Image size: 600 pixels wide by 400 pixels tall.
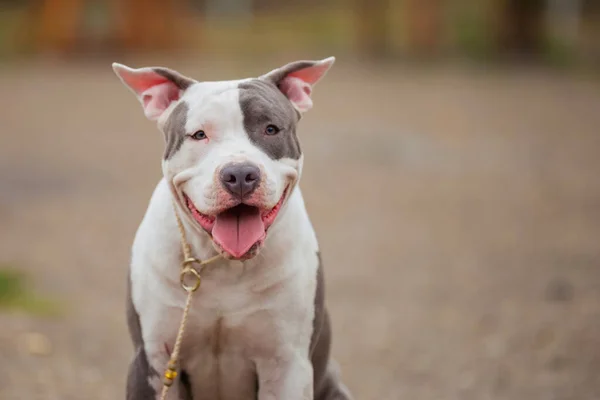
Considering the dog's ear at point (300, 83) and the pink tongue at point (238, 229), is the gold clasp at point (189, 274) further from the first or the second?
the dog's ear at point (300, 83)

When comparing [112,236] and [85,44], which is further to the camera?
[85,44]

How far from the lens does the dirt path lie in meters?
→ 6.87

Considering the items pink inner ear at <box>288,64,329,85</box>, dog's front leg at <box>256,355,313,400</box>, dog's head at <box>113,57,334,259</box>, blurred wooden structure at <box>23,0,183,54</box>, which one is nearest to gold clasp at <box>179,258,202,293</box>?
dog's head at <box>113,57,334,259</box>

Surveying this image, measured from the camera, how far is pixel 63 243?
1033 cm

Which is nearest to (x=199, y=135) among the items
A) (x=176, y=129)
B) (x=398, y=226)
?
(x=176, y=129)

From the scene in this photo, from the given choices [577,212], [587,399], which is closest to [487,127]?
[577,212]

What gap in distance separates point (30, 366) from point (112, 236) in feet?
13.4

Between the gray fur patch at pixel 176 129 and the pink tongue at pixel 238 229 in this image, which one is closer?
the pink tongue at pixel 238 229

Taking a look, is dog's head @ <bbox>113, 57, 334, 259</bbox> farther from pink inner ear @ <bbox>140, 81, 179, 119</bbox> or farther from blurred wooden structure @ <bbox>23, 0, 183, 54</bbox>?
blurred wooden structure @ <bbox>23, 0, 183, 54</bbox>

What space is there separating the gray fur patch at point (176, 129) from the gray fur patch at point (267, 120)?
0.72 feet

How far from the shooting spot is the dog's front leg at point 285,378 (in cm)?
417

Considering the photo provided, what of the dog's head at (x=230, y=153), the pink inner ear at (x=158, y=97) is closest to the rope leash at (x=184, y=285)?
the dog's head at (x=230, y=153)

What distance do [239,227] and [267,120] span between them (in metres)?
0.41

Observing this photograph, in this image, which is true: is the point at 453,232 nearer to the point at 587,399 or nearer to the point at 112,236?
the point at 112,236
